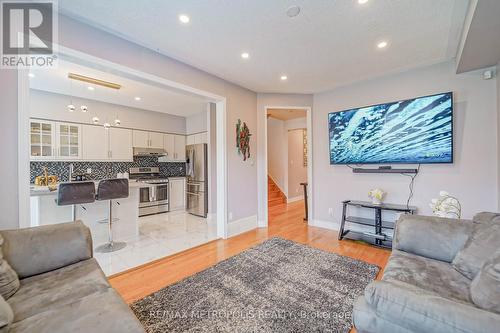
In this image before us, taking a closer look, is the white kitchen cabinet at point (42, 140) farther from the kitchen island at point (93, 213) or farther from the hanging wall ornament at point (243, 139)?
the hanging wall ornament at point (243, 139)

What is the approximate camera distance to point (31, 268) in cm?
152

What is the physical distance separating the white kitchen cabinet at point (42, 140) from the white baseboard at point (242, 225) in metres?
3.99

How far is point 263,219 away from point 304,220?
1045 mm

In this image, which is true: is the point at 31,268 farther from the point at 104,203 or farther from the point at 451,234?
the point at 451,234

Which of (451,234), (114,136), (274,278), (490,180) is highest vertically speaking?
(114,136)

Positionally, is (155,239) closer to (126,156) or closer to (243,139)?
(243,139)

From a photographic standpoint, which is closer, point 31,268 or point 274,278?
point 31,268

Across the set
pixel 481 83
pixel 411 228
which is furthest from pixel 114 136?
pixel 481 83

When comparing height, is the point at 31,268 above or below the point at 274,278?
above

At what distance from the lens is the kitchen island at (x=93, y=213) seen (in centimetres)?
299

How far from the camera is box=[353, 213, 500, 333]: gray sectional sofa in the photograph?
920mm

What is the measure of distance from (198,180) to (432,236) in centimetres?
453

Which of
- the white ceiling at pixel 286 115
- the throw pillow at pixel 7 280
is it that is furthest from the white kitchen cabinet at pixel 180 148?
the throw pillow at pixel 7 280

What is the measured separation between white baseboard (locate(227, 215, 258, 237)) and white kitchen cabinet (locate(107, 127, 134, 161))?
11.1 ft
